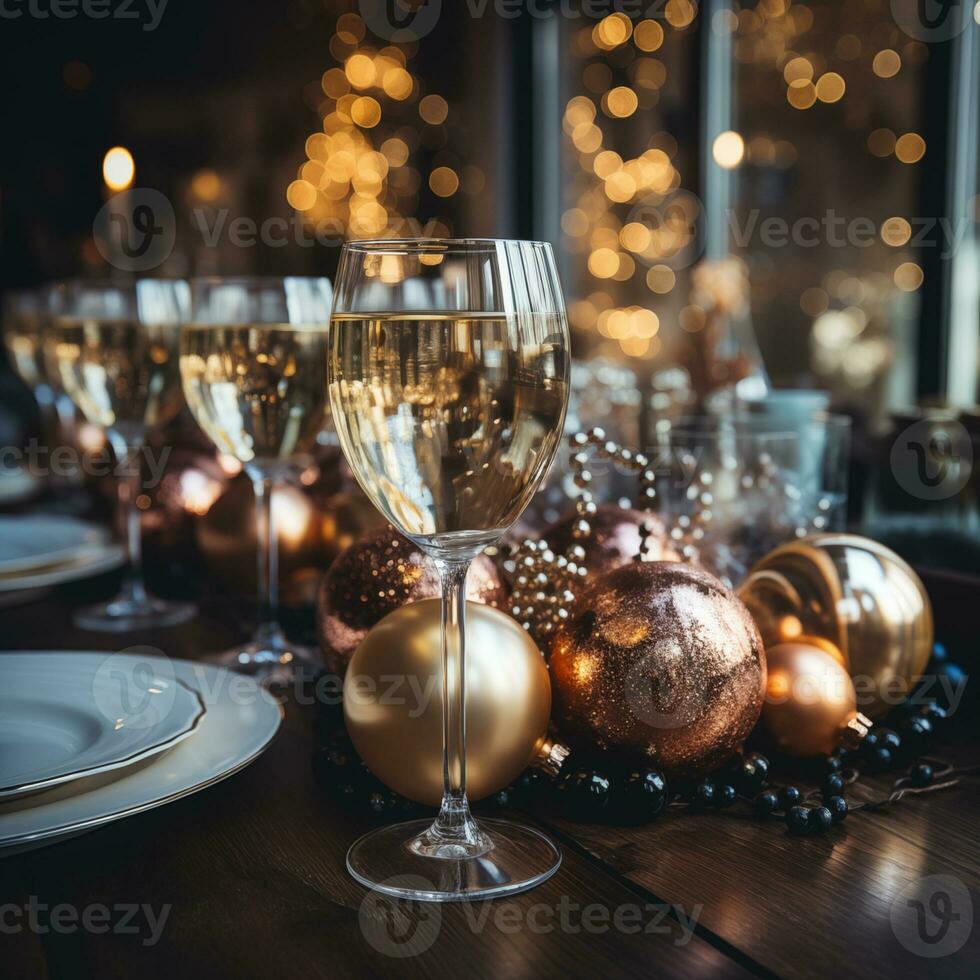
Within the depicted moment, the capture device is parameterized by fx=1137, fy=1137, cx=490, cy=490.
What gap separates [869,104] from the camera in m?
2.51

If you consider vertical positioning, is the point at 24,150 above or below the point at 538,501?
above

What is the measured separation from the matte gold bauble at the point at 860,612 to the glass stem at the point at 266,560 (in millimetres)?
397

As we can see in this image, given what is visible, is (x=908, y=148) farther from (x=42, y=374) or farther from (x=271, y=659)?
(x=271, y=659)

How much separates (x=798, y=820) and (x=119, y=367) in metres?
0.73

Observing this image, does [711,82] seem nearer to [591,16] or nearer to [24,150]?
[591,16]

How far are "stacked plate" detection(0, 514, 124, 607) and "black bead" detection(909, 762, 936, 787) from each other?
0.78m

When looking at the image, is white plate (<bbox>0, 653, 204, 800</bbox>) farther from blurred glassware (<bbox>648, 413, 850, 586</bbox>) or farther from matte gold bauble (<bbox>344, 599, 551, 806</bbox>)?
blurred glassware (<bbox>648, 413, 850, 586</bbox>)

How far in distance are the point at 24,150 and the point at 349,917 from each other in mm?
5188

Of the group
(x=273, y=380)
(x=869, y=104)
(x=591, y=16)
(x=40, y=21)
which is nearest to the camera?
(x=273, y=380)

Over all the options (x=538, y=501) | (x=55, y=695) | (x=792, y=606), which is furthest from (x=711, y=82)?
(x=55, y=695)

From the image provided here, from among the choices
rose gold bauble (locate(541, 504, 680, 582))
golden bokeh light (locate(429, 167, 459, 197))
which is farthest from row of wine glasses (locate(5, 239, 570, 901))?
golden bokeh light (locate(429, 167, 459, 197))

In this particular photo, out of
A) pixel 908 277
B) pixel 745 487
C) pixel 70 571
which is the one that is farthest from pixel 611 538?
pixel 908 277

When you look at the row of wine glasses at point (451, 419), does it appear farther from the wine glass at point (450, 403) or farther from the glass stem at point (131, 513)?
the glass stem at point (131, 513)

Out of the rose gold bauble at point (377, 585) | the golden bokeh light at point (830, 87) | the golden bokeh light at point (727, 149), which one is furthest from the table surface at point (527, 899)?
the golden bokeh light at point (830, 87)
